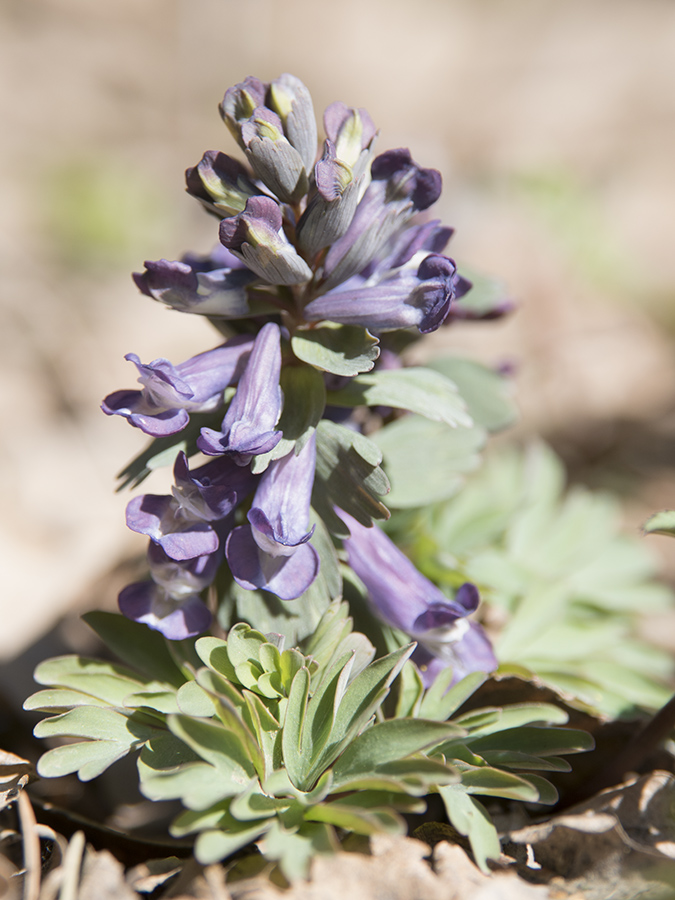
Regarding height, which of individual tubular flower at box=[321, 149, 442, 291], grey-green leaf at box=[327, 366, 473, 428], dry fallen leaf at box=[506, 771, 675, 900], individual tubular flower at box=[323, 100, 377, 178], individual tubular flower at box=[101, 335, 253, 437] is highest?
individual tubular flower at box=[323, 100, 377, 178]

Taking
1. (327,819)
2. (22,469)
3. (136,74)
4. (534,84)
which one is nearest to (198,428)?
(327,819)

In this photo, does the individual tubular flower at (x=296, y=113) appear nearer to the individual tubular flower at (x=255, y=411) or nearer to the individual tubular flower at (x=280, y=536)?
the individual tubular flower at (x=255, y=411)

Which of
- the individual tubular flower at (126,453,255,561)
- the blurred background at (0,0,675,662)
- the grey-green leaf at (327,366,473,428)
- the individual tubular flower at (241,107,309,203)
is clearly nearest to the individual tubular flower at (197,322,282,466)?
the individual tubular flower at (126,453,255,561)

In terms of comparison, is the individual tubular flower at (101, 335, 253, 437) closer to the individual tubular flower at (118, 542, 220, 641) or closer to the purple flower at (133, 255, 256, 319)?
the purple flower at (133, 255, 256, 319)

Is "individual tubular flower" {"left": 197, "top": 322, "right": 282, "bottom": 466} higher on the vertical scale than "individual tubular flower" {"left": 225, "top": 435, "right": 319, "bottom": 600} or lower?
higher

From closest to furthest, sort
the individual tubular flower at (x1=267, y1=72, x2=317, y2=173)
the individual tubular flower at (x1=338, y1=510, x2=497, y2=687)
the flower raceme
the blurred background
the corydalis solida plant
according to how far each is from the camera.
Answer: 1. the corydalis solida plant
2. the flower raceme
3. the individual tubular flower at (x1=267, y1=72, x2=317, y2=173)
4. the individual tubular flower at (x1=338, y1=510, x2=497, y2=687)
5. the blurred background

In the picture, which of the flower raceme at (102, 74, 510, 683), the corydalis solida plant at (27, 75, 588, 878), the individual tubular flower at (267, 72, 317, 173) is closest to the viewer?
the corydalis solida plant at (27, 75, 588, 878)
